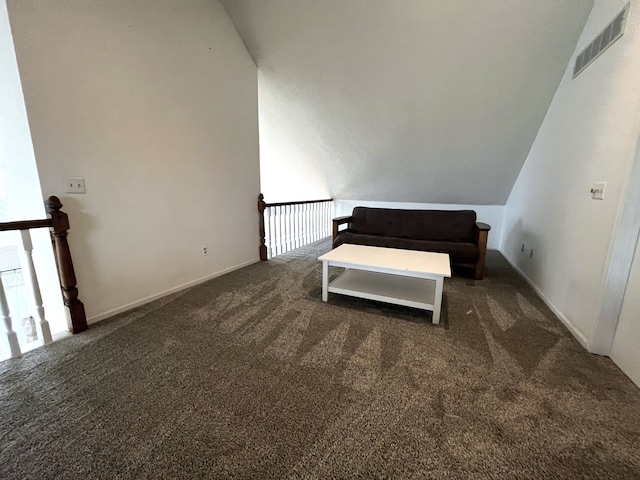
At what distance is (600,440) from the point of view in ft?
3.67

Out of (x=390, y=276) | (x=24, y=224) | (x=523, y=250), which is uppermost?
(x=24, y=224)

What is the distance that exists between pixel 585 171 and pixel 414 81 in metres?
Answer: 1.80

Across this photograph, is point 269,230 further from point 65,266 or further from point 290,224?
point 65,266

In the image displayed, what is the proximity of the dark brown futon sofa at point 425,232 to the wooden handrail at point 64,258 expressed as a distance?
103 inches

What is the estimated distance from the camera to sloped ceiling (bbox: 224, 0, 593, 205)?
2377mm

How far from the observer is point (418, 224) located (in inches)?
149

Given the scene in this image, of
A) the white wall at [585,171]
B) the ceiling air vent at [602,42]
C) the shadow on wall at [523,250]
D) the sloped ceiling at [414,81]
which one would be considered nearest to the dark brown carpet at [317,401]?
the white wall at [585,171]

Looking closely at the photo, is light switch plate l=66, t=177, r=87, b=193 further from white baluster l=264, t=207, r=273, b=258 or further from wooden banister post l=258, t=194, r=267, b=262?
white baluster l=264, t=207, r=273, b=258

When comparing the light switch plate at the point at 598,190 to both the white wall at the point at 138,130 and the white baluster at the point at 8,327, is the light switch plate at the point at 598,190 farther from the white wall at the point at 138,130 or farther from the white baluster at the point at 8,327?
the white baluster at the point at 8,327

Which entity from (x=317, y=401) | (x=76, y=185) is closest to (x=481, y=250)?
(x=317, y=401)

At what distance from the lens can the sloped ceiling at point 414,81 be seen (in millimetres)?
2377

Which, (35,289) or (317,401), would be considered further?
(35,289)

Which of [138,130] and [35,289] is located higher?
[138,130]

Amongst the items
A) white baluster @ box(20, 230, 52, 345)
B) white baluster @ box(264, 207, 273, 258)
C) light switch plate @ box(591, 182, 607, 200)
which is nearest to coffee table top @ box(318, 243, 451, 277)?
light switch plate @ box(591, 182, 607, 200)
